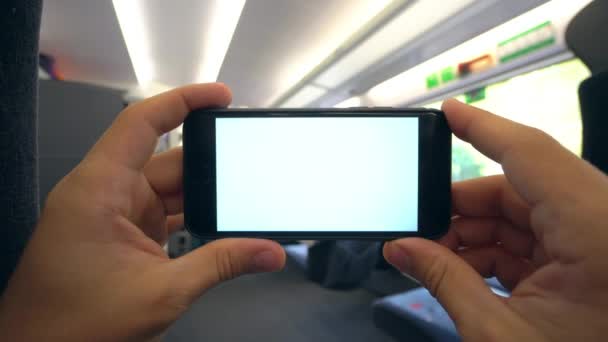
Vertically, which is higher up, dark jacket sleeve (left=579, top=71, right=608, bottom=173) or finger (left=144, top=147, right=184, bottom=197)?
dark jacket sleeve (left=579, top=71, right=608, bottom=173)

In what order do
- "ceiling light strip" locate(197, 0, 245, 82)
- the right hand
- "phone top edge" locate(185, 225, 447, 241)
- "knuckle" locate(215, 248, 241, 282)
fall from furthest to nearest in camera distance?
"ceiling light strip" locate(197, 0, 245, 82)
"phone top edge" locate(185, 225, 447, 241)
"knuckle" locate(215, 248, 241, 282)
the right hand

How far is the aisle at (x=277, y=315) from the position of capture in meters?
1.76

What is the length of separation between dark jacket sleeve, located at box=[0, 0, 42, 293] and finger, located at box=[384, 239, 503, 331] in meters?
0.55

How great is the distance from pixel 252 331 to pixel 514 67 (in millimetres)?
2111

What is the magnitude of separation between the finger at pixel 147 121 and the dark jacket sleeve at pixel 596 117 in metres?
0.69

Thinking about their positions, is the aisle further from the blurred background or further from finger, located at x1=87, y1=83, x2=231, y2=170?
finger, located at x1=87, y1=83, x2=231, y2=170

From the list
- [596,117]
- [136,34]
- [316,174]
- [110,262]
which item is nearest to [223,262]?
[110,262]

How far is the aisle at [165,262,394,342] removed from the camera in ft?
5.77

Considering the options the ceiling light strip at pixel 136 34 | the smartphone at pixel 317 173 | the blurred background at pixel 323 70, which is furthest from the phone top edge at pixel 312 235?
the ceiling light strip at pixel 136 34

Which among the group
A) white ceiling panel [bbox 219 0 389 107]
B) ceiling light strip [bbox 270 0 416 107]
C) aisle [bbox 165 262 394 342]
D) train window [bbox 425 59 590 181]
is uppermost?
white ceiling panel [bbox 219 0 389 107]

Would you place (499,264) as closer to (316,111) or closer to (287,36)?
(316,111)

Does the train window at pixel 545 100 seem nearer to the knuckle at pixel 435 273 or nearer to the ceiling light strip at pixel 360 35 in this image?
the ceiling light strip at pixel 360 35

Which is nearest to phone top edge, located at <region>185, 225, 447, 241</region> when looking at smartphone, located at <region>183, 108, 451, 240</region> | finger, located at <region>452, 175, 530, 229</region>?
smartphone, located at <region>183, 108, 451, 240</region>

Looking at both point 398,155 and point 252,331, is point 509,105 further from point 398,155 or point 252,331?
point 252,331
